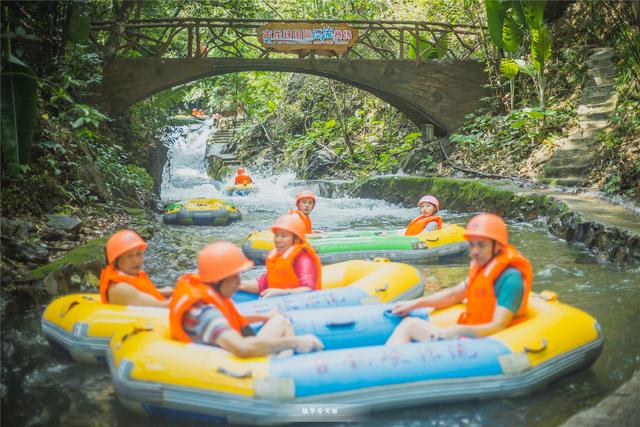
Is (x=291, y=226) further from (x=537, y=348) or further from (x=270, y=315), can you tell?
(x=537, y=348)

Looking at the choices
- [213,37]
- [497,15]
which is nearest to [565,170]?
[497,15]

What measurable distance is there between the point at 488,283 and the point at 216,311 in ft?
5.74

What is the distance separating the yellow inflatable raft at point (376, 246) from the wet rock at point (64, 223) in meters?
2.23

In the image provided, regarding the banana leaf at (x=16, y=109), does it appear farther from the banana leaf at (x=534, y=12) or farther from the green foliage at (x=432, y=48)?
the green foliage at (x=432, y=48)

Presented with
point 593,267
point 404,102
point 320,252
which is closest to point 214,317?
point 320,252

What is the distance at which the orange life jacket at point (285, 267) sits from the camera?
204 inches

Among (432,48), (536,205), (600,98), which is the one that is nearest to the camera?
(536,205)

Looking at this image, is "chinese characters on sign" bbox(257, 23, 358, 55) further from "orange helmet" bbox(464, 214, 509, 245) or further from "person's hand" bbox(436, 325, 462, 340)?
"person's hand" bbox(436, 325, 462, 340)

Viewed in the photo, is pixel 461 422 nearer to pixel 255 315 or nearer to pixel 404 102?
pixel 255 315

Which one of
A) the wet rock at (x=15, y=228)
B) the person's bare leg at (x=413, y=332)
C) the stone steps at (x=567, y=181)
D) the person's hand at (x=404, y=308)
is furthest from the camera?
the stone steps at (x=567, y=181)

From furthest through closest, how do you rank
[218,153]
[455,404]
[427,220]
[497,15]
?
[218,153], [497,15], [427,220], [455,404]

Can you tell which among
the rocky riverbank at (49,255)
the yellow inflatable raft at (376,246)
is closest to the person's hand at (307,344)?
the rocky riverbank at (49,255)

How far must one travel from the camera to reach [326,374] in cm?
352

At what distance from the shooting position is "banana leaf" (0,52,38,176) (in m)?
5.55
